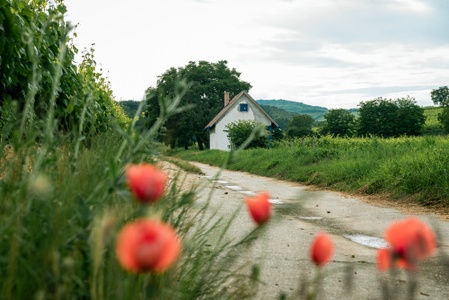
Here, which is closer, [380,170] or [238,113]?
[380,170]

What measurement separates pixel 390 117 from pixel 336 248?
267ft

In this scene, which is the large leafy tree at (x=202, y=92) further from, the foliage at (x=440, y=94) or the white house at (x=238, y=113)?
the foliage at (x=440, y=94)

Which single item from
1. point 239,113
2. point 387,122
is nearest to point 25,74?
point 239,113

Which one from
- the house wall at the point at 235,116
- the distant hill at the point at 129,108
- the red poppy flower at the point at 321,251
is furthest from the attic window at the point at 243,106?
the red poppy flower at the point at 321,251

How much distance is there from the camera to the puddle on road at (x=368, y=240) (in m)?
5.08

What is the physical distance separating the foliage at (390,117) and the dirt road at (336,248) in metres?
74.4

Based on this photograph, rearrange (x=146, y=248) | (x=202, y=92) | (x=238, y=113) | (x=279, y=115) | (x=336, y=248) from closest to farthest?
(x=146, y=248)
(x=336, y=248)
(x=238, y=113)
(x=202, y=92)
(x=279, y=115)

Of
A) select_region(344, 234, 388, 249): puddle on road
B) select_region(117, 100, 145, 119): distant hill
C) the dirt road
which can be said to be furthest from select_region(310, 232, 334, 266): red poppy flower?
select_region(344, 234, 388, 249): puddle on road

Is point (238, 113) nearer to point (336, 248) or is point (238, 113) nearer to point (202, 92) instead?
point (202, 92)

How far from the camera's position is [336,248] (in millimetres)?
4852

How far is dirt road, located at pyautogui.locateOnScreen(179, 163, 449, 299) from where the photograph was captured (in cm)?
323

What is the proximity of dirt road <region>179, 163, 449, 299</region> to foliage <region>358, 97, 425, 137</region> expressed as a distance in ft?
244

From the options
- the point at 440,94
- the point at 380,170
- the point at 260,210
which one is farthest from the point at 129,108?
the point at 440,94

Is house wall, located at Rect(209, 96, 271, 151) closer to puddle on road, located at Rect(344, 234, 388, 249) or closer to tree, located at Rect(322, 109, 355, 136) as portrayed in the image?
tree, located at Rect(322, 109, 355, 136)
